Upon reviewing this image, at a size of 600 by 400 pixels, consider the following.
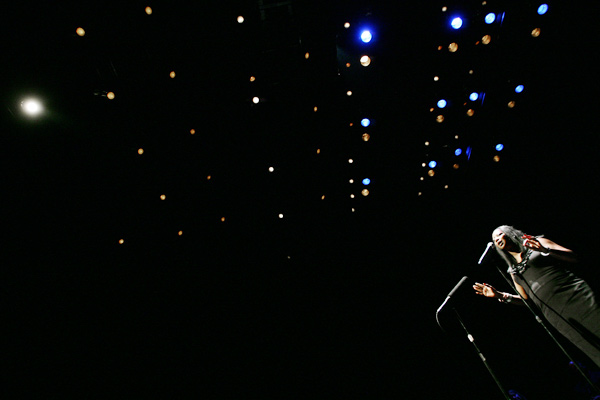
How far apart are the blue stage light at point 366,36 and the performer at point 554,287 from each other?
85.2 inches

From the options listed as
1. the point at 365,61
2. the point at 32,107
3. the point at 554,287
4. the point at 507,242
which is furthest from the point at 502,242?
the point at 32,107

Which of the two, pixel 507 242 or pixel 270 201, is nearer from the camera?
pixel 507 242

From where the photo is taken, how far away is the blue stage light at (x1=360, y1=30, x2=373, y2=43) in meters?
2.37

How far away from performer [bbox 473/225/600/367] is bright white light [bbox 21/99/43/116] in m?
3.19

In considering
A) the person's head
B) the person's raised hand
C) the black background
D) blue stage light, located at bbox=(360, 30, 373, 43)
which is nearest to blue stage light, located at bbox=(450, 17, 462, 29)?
the black background

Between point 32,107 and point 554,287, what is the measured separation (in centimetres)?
357

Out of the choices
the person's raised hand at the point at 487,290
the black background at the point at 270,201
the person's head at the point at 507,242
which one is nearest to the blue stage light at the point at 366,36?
the black background at the point at 270,201

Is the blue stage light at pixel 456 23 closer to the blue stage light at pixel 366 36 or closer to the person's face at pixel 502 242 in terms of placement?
the blue stage light at pixel 366 36

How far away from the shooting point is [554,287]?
1478 millimetres

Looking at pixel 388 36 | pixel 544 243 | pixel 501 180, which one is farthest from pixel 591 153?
pixel 388 36

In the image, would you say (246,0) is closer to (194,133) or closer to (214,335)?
(194,133)

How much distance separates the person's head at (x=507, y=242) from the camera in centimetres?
165

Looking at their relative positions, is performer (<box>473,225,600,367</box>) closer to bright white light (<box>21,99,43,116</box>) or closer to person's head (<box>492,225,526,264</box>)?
person's head (<box>492,225,526,264</box>)

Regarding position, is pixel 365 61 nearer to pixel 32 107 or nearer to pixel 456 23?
pixel 456 23
